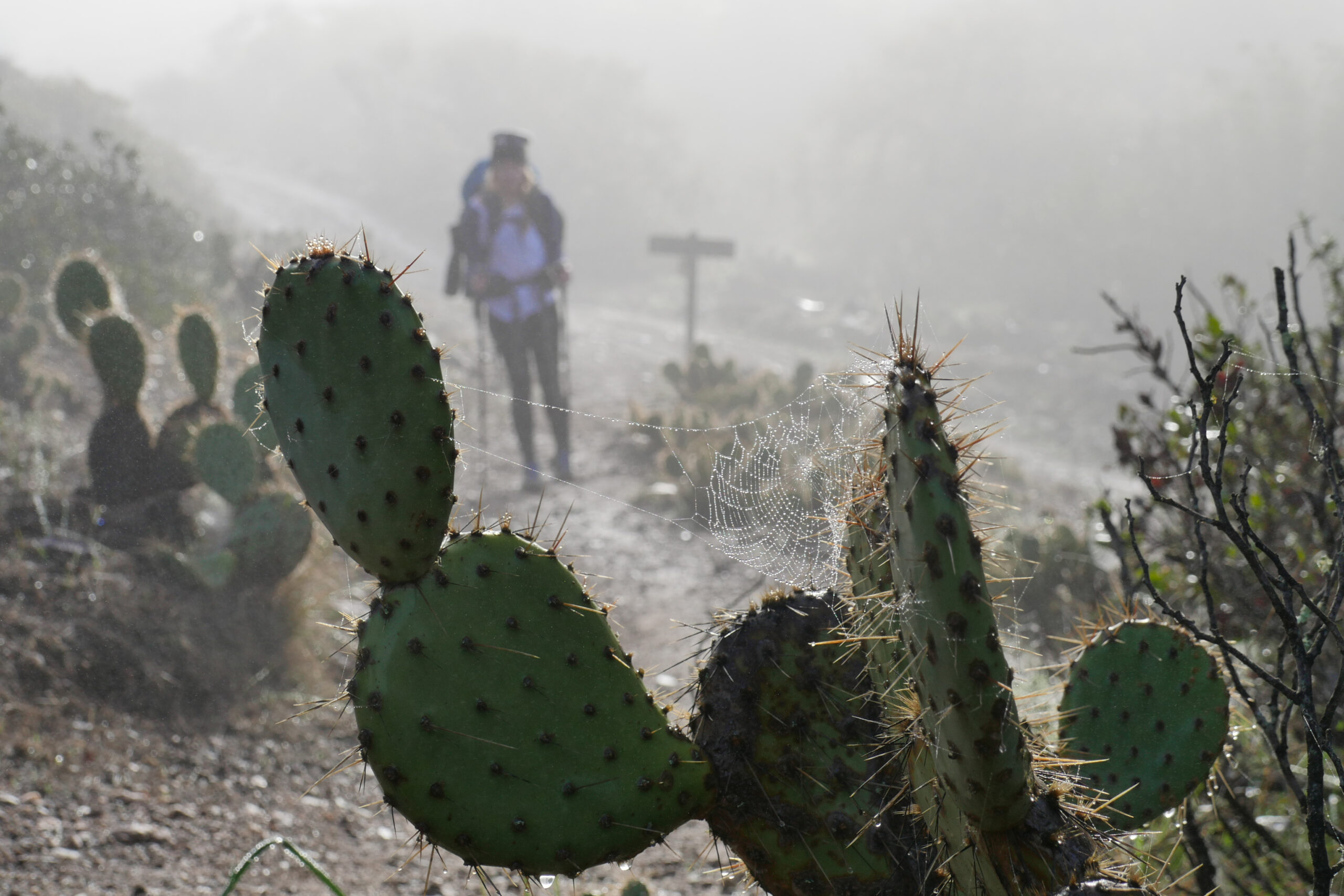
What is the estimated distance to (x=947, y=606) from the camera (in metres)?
1.04

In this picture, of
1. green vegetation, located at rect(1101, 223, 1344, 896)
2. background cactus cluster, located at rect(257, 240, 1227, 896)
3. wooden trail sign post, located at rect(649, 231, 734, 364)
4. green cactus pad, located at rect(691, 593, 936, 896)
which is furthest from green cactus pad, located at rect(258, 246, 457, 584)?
wooden trail sign post, located at rect(649, 231, 734, 364)

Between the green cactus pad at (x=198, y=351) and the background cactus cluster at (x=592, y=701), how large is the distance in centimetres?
283

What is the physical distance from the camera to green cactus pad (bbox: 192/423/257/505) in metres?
3.72

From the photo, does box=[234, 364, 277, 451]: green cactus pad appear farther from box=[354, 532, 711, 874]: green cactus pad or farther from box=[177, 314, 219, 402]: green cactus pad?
box=[354, 532, 711, 874]: green cactus pad

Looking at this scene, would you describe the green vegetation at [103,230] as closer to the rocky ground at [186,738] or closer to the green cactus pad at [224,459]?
the green cactus pad at [224,459]

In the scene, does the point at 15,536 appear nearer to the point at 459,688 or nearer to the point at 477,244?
the point at 459,688

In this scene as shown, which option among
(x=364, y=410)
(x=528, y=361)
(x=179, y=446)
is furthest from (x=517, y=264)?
(x=364, y=410)

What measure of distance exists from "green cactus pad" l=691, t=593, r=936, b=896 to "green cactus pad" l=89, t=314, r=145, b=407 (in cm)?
341

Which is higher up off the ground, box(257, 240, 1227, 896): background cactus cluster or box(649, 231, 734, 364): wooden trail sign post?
box(649, 231, 734, 364): wooden trail sign post

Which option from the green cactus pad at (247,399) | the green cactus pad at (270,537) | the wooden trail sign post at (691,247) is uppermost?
the wooden trail sign post at (691,247)

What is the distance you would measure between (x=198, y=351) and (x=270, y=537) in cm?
89

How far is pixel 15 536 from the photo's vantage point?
11.5ft

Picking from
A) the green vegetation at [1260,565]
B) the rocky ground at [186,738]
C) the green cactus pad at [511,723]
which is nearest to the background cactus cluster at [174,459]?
the rocky ground at [186,738]

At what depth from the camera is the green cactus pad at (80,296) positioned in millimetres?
3906
